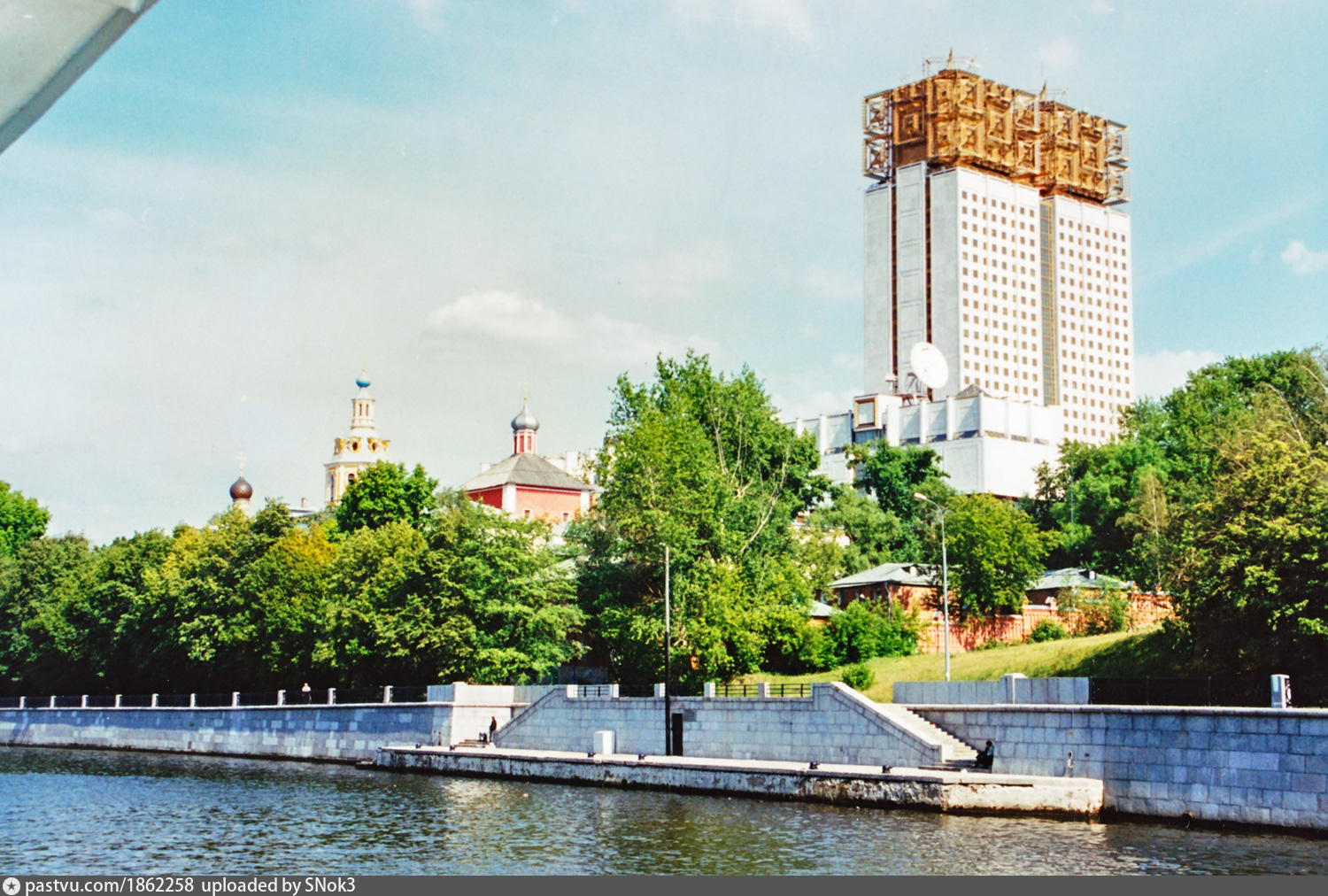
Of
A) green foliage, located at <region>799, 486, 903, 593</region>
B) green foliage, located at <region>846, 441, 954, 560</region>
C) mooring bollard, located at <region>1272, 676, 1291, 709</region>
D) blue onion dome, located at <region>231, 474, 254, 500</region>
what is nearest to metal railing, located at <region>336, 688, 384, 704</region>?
green foliage, located at <region>799, 486, 903, 593</region>

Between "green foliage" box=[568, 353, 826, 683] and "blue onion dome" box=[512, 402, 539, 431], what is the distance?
6864cm

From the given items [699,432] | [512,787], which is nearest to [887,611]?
[699,432]

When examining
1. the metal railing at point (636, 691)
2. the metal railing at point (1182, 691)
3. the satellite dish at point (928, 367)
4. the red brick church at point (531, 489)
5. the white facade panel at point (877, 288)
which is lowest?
the metal railing at point (636, 691)

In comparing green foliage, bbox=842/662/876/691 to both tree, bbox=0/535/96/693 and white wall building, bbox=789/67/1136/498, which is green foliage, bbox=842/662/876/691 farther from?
white wall building, bbox=789/67/1136/498

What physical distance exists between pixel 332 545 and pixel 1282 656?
50.4 metres

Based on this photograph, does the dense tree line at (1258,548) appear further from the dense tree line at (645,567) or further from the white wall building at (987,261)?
the white wall building at (987,261)

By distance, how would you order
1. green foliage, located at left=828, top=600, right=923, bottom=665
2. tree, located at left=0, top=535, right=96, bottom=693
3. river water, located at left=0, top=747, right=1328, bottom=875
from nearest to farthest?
river water, located at left=0, top=747, right=1328, bottom=875 → green foliage, located at left=828, top=600, right=923, bottom=665 → tree, located at left=0, top=535, right=96, bottom=693

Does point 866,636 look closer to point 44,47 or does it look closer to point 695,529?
point 695,529

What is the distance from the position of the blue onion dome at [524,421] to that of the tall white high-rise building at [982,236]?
37655 millimetres

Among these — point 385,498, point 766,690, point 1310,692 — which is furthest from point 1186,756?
point 385,498

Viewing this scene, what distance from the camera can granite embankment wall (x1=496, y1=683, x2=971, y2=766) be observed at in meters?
35.8

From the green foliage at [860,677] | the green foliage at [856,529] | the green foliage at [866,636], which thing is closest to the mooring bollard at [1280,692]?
the green foliage at [860,677]

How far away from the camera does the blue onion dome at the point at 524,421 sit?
130m

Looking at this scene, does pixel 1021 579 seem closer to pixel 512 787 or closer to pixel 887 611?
pixel 887 611
